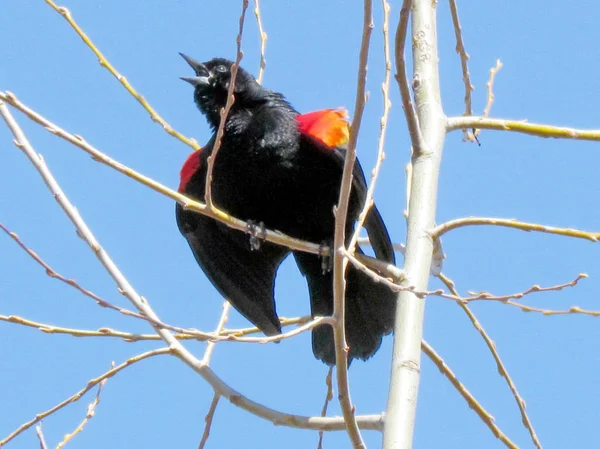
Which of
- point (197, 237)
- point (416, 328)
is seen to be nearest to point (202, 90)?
point (197, 237)

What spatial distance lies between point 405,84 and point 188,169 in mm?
1711

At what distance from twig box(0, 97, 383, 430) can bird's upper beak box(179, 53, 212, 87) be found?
1811 millimetres

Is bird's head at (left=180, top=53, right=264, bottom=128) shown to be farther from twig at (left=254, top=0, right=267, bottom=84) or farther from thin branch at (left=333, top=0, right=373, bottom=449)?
thin branch at (left=333, top=0, right=373, bottom=449)

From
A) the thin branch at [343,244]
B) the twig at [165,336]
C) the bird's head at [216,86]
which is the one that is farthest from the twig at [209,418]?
the bird's head at [216,86]

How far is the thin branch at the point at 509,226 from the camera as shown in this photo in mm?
2156

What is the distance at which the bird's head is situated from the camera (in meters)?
4.05

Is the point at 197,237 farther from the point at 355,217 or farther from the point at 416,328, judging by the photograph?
the point at 416,328

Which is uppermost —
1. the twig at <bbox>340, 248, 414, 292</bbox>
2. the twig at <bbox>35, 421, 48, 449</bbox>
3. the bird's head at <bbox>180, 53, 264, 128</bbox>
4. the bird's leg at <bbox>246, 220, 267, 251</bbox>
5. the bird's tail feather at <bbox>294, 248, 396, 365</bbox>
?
the bird's head at <bbox>180, 53, 264, 128</bbox>

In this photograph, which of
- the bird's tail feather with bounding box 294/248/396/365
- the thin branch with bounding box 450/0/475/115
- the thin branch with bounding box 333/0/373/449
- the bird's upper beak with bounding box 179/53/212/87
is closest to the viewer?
the thin branch with bounding box 333/0/373/449

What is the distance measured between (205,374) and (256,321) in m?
1.12

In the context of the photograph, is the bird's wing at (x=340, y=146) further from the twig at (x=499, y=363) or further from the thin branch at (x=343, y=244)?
the thin branch at (x=343, y=244)

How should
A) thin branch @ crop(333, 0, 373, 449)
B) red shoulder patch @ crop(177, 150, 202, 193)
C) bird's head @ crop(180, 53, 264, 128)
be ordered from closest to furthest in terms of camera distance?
thin branch @ crop(333, 0, 373, 449) < red shoulder patch @ crop(177, 150, 202, 193) < bird's head @ crop(180, 53, 264, 128)

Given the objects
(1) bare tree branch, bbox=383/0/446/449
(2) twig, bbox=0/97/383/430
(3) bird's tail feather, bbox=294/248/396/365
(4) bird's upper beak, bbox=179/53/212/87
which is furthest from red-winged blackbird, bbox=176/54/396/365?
(2) twig, bbox=0/97/383/430

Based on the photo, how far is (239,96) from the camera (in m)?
4.05
